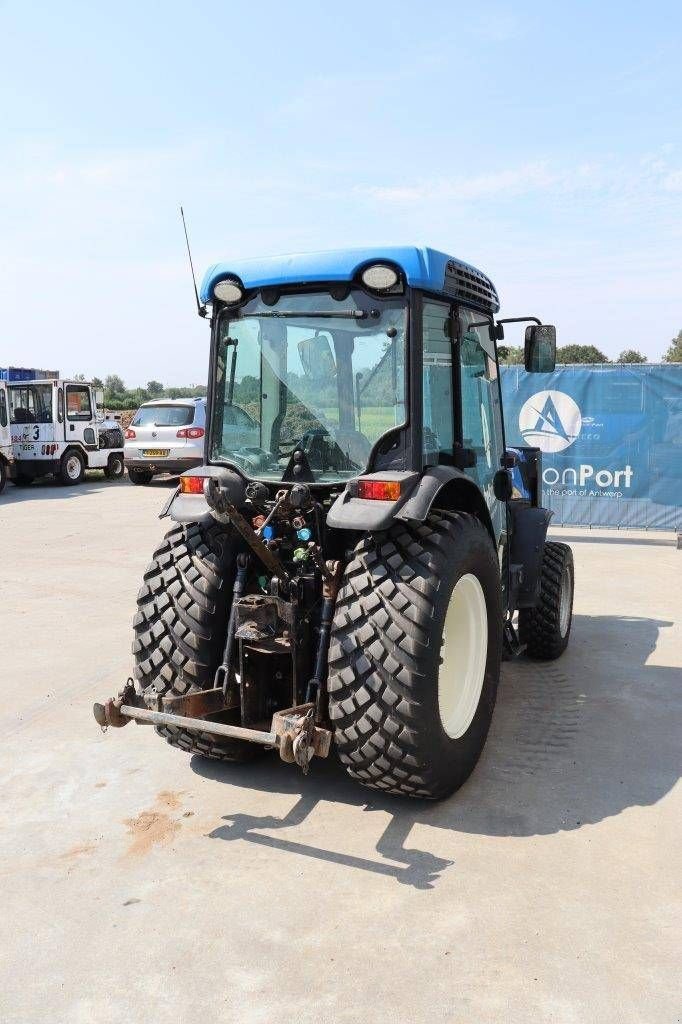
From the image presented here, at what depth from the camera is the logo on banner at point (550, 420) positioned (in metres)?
10.3

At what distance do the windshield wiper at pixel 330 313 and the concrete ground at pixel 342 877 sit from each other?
2.07 meters

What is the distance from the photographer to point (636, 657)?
18.5 feet

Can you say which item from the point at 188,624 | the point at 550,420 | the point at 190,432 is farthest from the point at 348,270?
the point at 190,432

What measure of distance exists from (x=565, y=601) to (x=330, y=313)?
300cm

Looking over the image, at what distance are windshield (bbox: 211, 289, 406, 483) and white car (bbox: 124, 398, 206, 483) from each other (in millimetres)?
12181

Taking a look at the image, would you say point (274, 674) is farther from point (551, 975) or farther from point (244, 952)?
point (551, 975)

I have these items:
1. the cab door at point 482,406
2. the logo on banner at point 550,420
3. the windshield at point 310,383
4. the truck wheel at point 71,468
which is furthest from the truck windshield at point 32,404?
A: the windshield at point 310,383

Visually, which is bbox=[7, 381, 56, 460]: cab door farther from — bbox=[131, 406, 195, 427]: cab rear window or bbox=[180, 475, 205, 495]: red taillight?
bbox=[180, 475, 205, 495]: red taillight

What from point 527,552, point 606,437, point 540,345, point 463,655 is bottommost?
point 463,655

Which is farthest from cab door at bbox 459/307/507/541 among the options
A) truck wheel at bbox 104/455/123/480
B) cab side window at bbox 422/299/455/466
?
truck wheel at bbox 104/455/123/480

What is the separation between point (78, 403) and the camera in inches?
721

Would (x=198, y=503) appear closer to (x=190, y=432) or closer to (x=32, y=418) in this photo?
(x=190, y=432)

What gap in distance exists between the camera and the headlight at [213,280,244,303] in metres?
3.73

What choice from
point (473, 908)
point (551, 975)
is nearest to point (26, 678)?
point (473, 908)
